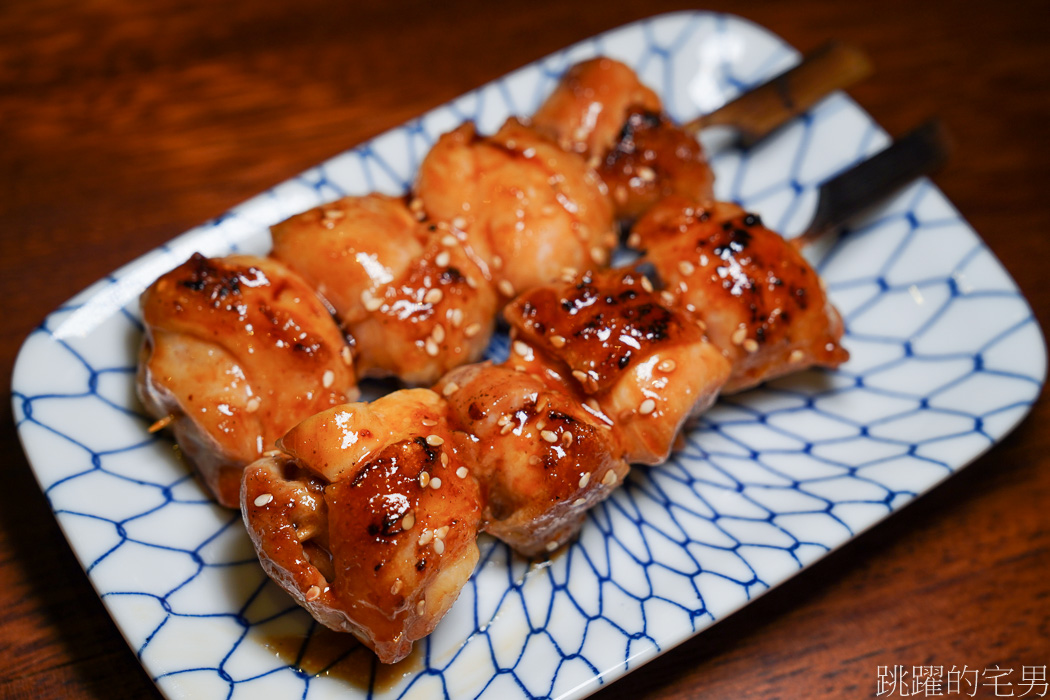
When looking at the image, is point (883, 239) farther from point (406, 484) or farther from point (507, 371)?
point (406, 484)

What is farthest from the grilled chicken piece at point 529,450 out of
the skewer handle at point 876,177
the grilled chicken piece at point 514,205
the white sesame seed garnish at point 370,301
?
the skewer handle at point 876,177

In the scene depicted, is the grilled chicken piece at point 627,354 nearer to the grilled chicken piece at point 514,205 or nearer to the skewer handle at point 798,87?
the grilled chicken piece at point 514,205

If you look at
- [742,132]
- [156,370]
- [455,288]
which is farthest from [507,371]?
[742,132]

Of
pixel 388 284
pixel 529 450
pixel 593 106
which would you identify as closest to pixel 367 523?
pixel 529 450

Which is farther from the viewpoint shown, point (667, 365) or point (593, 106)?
point (593, 106)

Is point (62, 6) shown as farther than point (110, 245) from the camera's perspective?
Yes

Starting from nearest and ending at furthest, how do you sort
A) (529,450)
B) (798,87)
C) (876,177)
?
(529,450), (876,177), (798,87)

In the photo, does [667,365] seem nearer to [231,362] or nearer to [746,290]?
[746,290]
